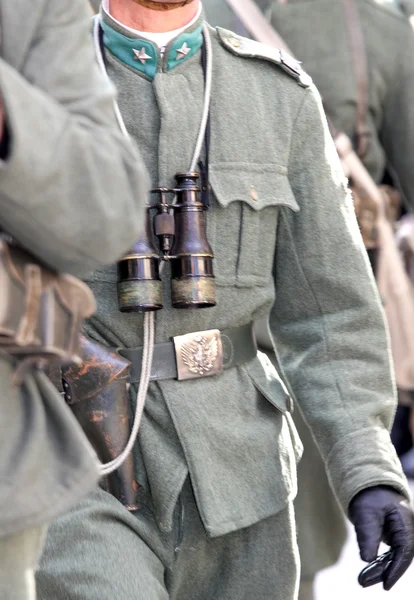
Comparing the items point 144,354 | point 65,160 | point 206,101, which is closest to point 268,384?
point 144,354

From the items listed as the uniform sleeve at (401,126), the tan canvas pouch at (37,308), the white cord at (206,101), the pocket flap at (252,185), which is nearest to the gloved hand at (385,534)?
the pocket flap at (252,185)

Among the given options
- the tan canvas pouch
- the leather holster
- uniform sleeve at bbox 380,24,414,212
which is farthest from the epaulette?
uniform sleeve at bbox 380,24,414,212

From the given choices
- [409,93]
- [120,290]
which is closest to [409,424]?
[409,93]

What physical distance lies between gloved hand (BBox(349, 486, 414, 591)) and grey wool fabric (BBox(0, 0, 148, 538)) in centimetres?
97

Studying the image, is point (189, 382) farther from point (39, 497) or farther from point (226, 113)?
point (39, 497)

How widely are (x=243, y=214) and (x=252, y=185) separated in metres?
0.06

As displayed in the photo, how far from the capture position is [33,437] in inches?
87.7

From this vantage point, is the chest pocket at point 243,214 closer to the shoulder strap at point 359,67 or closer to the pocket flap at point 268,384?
the pocket flap at point 268,384

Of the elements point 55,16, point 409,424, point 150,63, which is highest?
point 55,16

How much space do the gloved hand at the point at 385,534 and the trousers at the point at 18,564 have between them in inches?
37.7

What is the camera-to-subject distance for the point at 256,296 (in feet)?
10.7

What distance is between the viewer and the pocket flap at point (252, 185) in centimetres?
321

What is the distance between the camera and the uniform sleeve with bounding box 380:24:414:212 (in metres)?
5.91

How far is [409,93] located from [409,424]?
6.40ft
